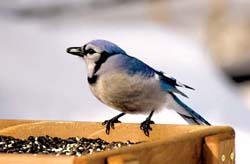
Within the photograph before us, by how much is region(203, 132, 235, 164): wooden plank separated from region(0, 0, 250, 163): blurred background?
71 cm

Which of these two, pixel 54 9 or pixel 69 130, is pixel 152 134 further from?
pixel 54 9

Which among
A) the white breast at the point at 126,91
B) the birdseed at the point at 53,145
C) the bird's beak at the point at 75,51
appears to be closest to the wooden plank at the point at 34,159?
the birdseed at the point at 53,145

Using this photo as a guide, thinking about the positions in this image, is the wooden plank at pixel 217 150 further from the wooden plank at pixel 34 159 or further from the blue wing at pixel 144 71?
the blue wing at pixel 144 71

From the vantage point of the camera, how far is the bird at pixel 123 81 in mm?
1780

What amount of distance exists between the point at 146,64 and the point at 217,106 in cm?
23

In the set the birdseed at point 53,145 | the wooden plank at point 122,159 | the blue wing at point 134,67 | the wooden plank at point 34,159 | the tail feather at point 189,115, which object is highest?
the wooden plank at point 34,159

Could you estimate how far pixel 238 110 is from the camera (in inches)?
79.1

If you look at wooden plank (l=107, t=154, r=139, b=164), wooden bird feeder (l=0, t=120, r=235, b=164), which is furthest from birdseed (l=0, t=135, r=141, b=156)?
wooden plank (l=107, t=154, r=139, b=164)

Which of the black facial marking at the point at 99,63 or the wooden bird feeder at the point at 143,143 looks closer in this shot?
the wooden bird feeder at the point at 143,143

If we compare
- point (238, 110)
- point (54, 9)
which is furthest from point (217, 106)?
point (54, 9)

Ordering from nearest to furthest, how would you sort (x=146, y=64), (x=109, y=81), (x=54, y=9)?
(x=109, y=81)
(x=146, y=64)
(x=54, y=9)

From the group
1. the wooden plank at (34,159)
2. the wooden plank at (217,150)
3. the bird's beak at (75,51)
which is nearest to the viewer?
the wooden plank at (34,159)

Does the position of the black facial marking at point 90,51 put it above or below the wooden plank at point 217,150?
above

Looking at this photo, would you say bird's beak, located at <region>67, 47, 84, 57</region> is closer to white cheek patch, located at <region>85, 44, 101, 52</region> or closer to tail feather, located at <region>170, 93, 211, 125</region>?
white cheek patch, located at <region>85, 44, 101, 52</region>
